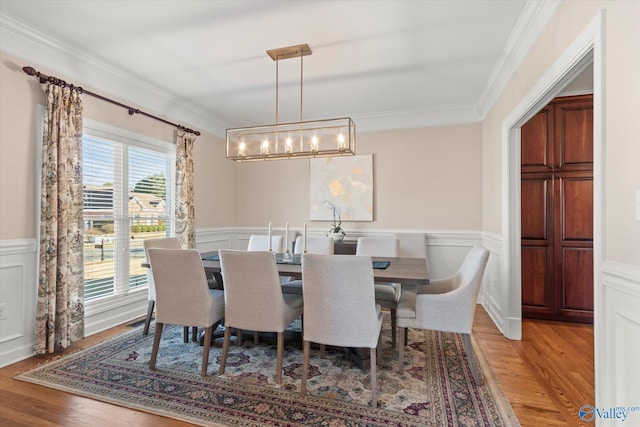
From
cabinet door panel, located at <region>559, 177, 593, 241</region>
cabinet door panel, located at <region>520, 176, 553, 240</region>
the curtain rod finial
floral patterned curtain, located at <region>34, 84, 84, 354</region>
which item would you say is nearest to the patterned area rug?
floral patterned curtain, located at <region>34, 84, 84, 354</region>

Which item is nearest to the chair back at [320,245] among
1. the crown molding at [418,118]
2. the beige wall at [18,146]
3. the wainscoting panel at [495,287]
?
the wainscoting panel at [495,287]

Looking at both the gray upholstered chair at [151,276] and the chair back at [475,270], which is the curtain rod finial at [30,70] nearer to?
the gray upholstered chair at [151,276]

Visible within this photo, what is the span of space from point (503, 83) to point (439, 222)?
1.91 meters

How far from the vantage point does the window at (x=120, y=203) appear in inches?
125

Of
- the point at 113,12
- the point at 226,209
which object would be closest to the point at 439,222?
the point at 226,209

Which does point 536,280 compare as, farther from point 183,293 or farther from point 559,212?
point 183,293

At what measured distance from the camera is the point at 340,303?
2043 millimetres

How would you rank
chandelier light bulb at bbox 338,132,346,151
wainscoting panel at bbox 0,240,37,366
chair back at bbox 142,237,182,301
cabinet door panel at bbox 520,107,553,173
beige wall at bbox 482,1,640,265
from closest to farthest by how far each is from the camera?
beige wall at bbox 482,1,640,265 → wainscoting panel at bbox 0,240,37,366 → chandelier light bulb at bbox 338,132,346,151 → chair back at bbox 142,237,182,301 → cabinet door panel at bbox 520,107,553,173

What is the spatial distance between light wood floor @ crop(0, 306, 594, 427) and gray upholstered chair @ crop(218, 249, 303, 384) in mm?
694

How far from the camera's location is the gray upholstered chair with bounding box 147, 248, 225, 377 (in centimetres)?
231

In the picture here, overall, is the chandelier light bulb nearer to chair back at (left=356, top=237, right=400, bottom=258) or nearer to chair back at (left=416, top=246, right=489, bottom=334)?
chair back at (left=356, top=237, right=400, bottom=258)

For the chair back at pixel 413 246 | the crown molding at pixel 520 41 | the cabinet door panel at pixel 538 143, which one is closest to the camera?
the crown molding at pixel 520 41

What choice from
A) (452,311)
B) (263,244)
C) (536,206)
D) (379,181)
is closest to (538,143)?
(536,206)

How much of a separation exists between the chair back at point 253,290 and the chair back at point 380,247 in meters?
1.43
